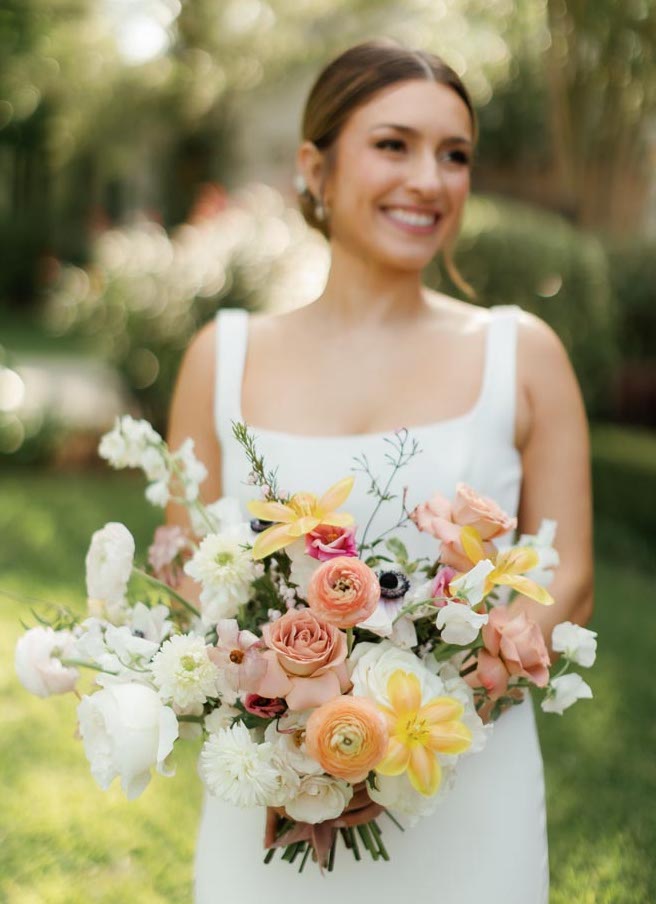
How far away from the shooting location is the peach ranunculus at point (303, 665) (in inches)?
62.4

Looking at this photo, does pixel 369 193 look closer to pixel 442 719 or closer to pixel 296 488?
pixel 296 488

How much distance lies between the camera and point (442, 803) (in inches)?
84.7

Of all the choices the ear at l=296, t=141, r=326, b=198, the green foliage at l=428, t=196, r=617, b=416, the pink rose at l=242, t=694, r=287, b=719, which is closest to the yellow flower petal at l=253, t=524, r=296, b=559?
the pink rose at l=242, t=694, r=287, b=719

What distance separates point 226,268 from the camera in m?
8.75

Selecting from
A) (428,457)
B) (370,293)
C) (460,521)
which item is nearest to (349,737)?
(460,521)

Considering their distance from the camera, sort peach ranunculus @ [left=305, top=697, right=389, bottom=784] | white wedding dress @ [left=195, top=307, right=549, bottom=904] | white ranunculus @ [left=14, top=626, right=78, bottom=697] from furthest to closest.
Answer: white wedding dress @ [left=195, top=307, right=549, bottom=904] → white ranunculus @ [left=14, top=626, right=78, bottom=697] → peach ranunculus @ [left=305, top=697, right=389, bottom=784]

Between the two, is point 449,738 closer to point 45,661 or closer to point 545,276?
point 45,661

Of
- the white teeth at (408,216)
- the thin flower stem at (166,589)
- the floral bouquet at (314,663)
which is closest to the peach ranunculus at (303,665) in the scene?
the floral bouquet at (314,663)

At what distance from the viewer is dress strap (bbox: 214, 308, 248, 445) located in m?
2.48

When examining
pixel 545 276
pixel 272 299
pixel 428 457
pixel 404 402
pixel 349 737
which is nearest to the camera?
pixel 349 737

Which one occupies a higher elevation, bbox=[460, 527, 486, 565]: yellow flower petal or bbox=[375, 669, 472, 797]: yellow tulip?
bbox=[460, 527, 486, 565]: yellow flower petal

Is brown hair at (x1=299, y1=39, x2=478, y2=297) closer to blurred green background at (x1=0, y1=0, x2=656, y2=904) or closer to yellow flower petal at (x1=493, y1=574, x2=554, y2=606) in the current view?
blurred green background at (x1=0, y1=0, x2=656, y2=904)

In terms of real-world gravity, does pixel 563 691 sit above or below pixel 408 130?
below

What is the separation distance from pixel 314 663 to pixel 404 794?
260 mm
